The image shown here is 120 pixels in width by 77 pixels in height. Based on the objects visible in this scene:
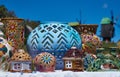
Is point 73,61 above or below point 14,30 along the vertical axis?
below

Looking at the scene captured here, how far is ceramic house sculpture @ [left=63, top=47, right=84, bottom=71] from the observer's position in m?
6.67

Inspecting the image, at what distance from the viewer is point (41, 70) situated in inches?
258

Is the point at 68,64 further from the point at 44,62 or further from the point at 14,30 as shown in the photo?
the point at 14,30

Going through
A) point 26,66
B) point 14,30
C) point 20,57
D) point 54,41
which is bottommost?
point 26,66

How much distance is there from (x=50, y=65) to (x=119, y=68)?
1.25m

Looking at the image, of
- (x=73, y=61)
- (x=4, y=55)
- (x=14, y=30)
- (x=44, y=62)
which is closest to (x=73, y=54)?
(x=73, y=61)

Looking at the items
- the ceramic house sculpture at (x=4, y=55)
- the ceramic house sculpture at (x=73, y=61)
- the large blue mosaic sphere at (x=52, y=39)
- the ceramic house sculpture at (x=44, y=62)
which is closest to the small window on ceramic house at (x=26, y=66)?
the ceramic house sculpture at (x=44, y=62)

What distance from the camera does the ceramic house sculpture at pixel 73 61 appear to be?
667 centimetres

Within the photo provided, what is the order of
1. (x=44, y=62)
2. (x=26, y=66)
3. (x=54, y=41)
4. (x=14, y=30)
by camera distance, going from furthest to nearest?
1. (x=14, y=30)
2. (x=54, y=41)
3. (x=44, y=62)
4. (x=26, y=66)

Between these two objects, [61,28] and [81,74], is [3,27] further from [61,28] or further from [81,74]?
[81,74]

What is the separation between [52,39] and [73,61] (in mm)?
725

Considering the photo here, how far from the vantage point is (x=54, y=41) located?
23.8 ft

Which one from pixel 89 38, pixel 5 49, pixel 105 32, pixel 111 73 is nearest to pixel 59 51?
pixel 5 49

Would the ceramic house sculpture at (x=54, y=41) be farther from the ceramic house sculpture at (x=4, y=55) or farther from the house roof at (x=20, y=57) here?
the house roof at (x=20, y=57)
